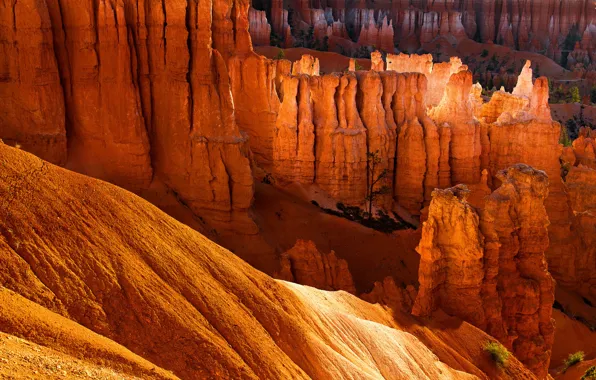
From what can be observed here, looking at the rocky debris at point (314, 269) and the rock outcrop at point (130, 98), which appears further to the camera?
the rocky debris at point (314, 269)

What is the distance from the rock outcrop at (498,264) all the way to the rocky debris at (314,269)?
4.32 metres

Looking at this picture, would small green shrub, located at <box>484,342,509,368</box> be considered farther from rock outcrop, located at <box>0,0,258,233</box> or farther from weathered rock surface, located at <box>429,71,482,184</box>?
weathered rock surface, located at <box>429,71,482,184</box>

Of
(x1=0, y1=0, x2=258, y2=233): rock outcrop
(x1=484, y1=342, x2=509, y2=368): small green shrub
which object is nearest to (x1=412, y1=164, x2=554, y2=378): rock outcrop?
(x1=484, y1=342, x2=509, y2=368): small green shrub

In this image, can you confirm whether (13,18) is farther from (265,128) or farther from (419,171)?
(419,171)

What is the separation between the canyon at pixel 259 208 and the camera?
11156 millimetres

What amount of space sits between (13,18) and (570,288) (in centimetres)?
2450

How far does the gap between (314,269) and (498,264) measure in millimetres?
5830

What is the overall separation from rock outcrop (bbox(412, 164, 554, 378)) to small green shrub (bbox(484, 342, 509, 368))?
4.10ft

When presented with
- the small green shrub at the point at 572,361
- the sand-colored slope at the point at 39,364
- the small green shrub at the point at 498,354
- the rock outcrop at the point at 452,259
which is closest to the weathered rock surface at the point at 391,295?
the rock outcrop at the point at 452,259

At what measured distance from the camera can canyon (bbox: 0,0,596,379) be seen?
11.2 m

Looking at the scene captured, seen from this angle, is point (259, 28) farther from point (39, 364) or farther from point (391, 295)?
point (39, 364)

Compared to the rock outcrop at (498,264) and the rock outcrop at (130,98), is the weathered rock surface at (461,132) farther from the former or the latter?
the rock outcrop at (498,264)

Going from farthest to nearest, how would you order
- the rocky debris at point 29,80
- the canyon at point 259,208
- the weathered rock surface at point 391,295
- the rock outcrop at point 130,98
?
the rock outcrop at point 130,98 < the rocky debris at point 29,80 < the weathered rock surface at point 391,295 < the canyon at point 259,208

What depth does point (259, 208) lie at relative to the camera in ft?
92.4
